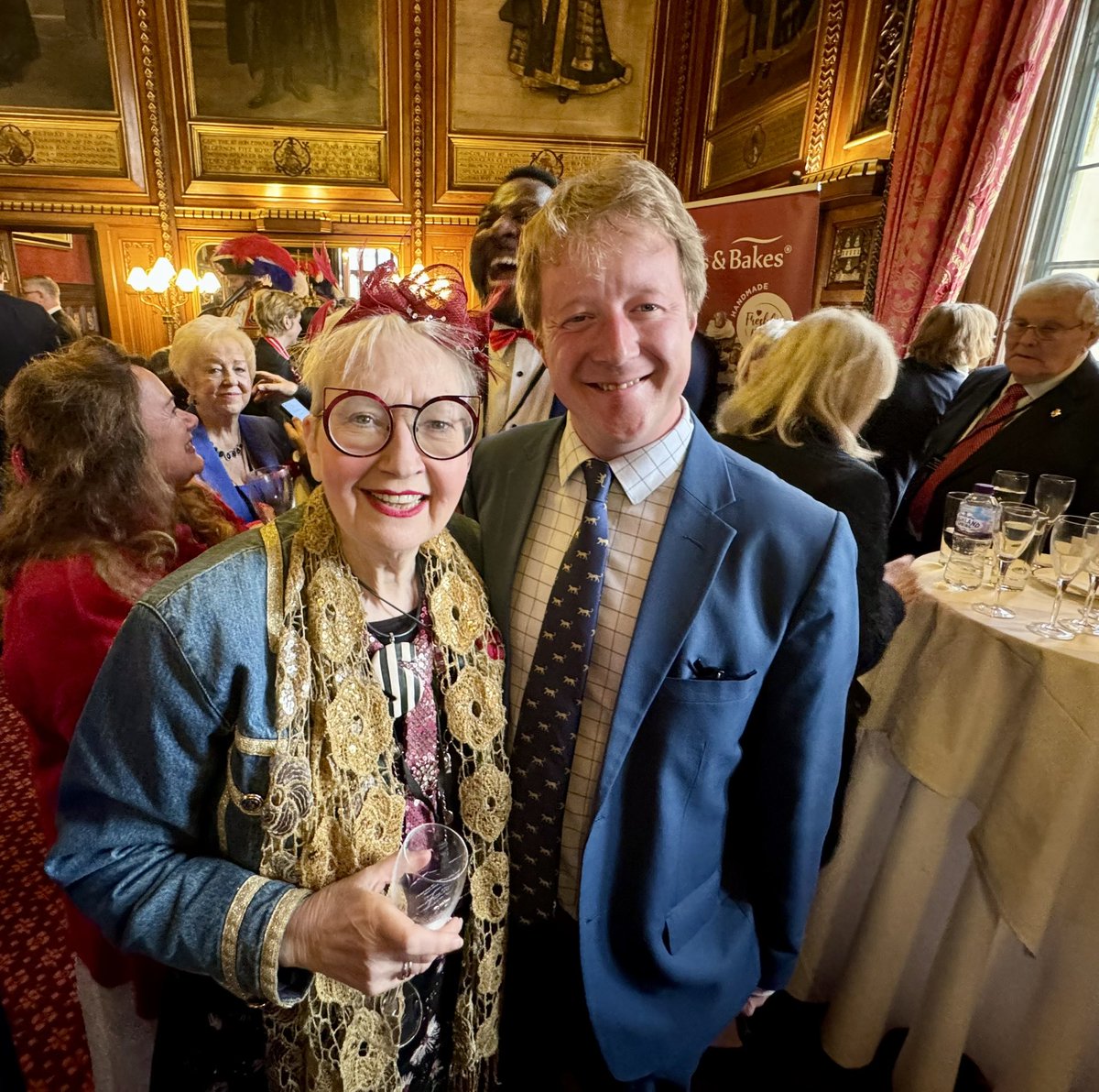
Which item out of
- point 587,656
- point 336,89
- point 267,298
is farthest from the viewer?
point 336,89

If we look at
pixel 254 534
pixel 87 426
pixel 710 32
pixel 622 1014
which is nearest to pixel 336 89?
pixel 710 32

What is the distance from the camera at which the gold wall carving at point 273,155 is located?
843 cm

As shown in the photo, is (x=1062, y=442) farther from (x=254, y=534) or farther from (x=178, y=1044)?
(x=178, y=1044)

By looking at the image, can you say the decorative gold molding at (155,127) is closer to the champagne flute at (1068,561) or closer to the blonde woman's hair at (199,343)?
the blonde woman's hair at (199,343)

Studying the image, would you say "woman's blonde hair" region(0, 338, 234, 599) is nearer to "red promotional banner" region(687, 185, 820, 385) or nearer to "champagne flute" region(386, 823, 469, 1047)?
"champagne flute" region(386, 823, 469, 1047)

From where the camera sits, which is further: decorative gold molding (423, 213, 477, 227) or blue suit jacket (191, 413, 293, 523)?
decorative gold molding (423, 213, 477, 227)

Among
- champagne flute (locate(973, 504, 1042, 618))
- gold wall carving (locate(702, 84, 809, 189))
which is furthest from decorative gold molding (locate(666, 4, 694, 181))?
champagne flute (locate(973, 504, 1042, 618))

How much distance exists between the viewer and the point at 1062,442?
2.52 metres

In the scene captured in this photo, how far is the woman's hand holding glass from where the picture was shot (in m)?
0.86

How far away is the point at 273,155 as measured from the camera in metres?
8.55

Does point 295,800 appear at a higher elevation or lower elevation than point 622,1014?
higher

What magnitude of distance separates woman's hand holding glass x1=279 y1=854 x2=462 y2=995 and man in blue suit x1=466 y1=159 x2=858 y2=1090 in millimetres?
334

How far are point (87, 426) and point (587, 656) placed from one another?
111 centimetres

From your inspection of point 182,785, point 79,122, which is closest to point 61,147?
point 79,122
